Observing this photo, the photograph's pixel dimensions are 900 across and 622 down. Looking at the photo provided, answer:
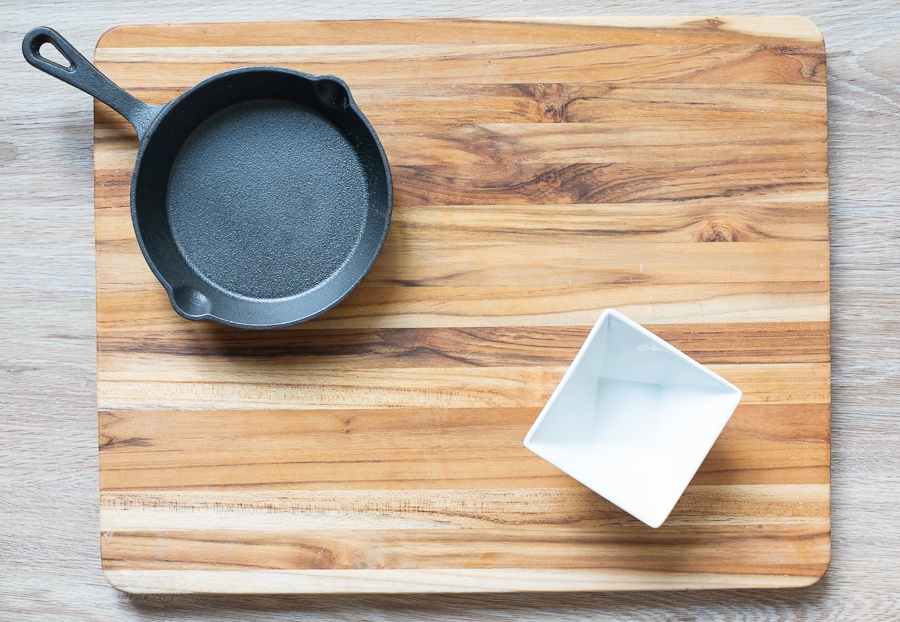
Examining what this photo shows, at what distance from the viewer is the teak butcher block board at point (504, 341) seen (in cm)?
72

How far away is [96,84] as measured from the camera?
67 centimetres

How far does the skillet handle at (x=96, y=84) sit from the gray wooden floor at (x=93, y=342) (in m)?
0.10

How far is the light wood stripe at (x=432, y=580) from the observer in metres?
0.72

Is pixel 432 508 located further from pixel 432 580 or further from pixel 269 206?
pixel 269 206

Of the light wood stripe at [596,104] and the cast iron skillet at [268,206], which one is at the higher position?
the light wood stripe at [596,104]

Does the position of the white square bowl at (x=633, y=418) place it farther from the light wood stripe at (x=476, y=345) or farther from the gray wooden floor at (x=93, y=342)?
the gray wooden floor at (x=93, y=342)

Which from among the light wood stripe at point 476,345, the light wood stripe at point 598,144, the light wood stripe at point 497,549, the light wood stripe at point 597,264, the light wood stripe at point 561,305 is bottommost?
the light wood stripe at point 497,549

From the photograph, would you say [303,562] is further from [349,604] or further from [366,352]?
A: [366,352]

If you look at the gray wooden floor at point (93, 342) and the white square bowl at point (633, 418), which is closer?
the white square bowl at point (633, 418)

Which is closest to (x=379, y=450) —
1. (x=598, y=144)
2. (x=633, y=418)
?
(x=633, y=418)

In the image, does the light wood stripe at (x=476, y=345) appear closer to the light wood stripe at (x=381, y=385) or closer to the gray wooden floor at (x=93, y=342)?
the light wood stripe at (x=381, y=385)

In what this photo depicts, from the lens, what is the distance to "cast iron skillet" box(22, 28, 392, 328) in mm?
726

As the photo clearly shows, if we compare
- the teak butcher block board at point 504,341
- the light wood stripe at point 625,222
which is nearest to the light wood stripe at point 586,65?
the teak butcher block board at point 504,341

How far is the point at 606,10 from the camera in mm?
789
